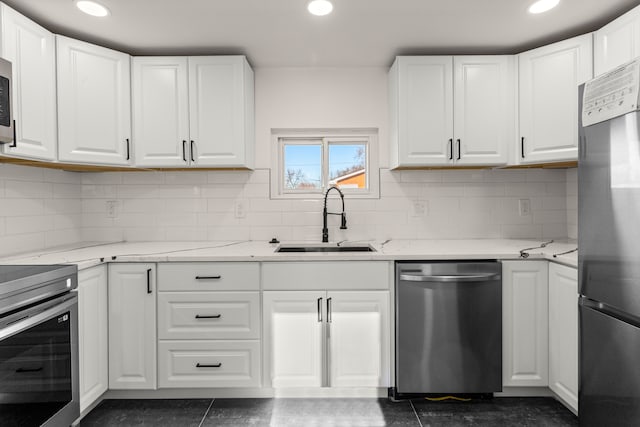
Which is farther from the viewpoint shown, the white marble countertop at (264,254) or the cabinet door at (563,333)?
the white marble countertop at (264,254)

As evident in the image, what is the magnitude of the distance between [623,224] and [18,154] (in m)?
2.63

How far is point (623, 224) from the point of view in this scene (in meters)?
→ 1.32

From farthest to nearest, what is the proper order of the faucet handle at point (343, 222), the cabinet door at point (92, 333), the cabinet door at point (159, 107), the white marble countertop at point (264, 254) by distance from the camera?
the faucet handle at point (343, 222) → the cabinet door at point (159, 107) → the white marble countertop at point (264, 254) → the cabinet door at point (92, 333)

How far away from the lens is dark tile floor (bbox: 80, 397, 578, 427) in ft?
6.65

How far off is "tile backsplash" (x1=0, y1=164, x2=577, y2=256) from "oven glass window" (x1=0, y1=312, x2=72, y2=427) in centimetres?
125

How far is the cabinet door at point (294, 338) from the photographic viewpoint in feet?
7.26

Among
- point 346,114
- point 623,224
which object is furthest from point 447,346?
point 346,114

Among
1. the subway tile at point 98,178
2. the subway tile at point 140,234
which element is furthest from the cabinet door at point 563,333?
the subway tile at point 98,178

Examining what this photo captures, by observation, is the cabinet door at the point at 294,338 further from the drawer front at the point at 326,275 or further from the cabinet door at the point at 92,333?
the cabinet door at the point at 92,333

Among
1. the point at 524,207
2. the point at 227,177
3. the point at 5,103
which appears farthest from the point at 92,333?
the point at 524,207

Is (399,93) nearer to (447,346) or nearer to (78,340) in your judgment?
(447,346)

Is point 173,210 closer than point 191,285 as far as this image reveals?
No

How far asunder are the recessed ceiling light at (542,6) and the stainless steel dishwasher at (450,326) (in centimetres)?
139

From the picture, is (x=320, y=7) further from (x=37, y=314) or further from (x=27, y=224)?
(x=27, y=224)
